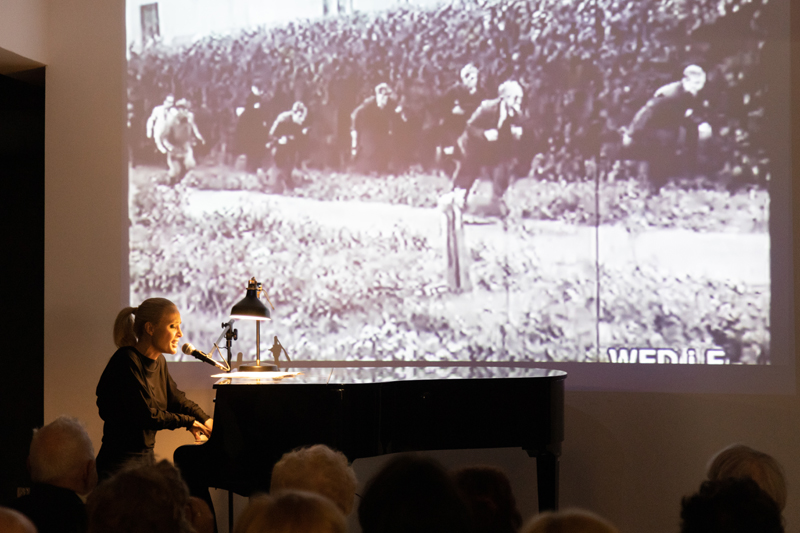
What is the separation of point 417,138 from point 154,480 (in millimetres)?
2943

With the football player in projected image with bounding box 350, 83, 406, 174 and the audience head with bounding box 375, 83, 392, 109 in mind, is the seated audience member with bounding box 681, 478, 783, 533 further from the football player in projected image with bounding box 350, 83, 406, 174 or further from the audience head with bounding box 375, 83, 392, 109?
the audience head with bounding box 375, 83, 392, 109

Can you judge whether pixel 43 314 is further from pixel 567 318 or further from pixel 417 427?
pixel 567 318

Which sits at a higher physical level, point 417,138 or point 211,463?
point 417,138

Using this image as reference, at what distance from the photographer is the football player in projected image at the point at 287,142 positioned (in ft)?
14.2

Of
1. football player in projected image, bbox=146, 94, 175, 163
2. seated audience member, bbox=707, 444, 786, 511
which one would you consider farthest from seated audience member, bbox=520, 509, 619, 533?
football player in projected image, bbox=146, 94, 175, 163

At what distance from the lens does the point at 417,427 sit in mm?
3225

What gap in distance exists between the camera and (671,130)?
402 centimetres

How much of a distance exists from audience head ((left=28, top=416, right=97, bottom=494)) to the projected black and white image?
193 centimetres

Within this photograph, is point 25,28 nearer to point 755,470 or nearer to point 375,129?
point 375,129

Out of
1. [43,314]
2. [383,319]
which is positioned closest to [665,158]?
[383,319]

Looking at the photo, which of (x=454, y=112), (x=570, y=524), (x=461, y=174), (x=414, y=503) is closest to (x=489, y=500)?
(x=414, y=503)

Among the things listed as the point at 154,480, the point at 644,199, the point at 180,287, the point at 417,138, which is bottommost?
the point at 154,480

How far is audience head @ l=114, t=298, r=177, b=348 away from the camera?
3459mm

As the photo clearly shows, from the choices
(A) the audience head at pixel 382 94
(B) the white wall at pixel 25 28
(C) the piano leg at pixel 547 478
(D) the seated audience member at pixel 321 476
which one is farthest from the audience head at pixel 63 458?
(B) the white wall at pixel 25 28
